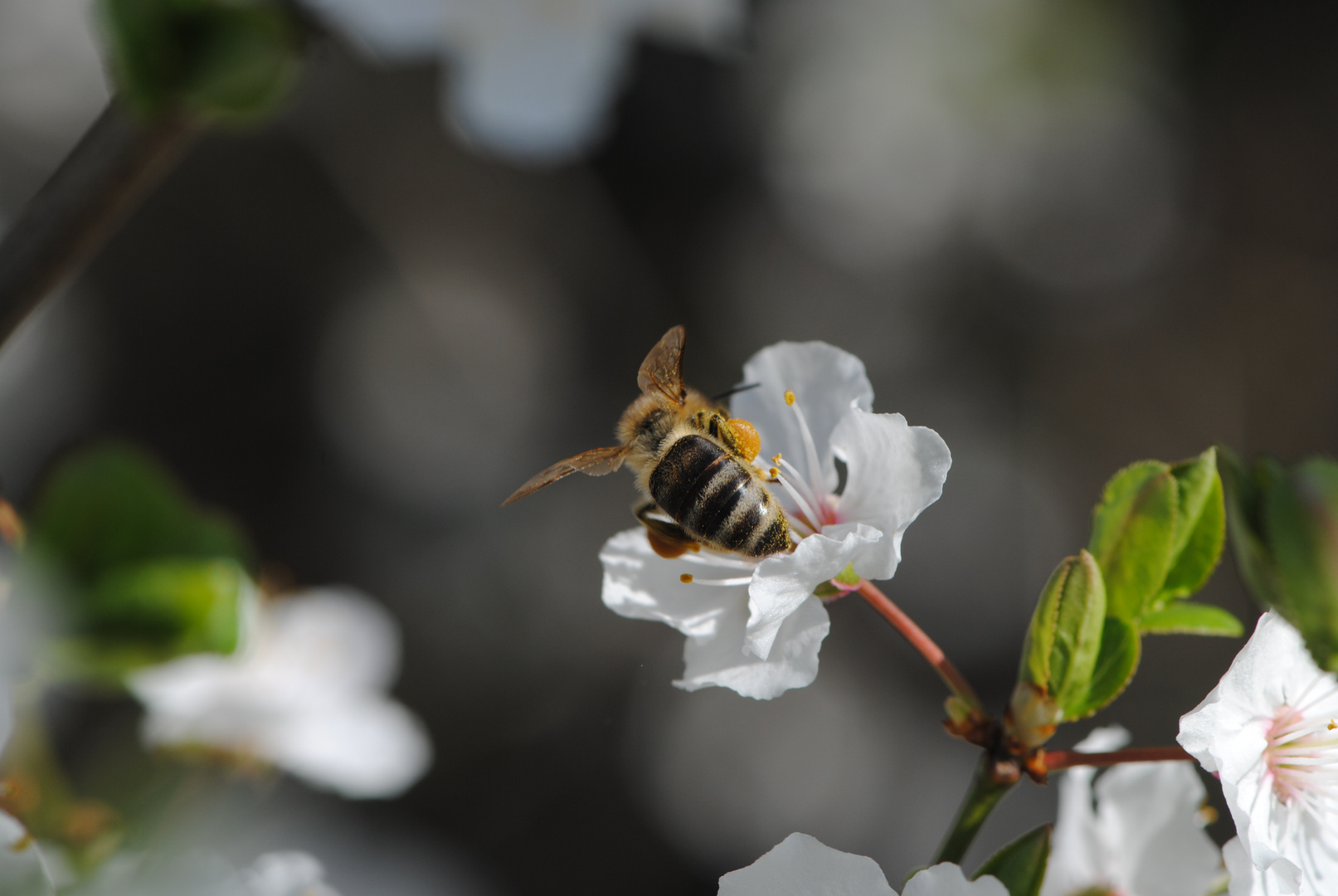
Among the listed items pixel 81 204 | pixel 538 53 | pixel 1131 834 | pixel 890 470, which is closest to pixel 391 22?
pixel 538 53

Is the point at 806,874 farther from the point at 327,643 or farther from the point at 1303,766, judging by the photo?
the point at 327,643

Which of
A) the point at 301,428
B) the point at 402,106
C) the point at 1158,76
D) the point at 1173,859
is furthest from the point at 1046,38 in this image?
the point at 1173,859

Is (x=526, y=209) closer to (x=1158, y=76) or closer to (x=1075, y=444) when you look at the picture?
(x=1075, y=444)

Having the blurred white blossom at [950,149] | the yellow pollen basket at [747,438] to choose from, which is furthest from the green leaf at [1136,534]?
the blurred white blossom at [950,149]

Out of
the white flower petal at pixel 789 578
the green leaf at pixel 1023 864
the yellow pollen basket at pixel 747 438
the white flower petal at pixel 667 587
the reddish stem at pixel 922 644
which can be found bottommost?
the green leaf at pixel 1023 864

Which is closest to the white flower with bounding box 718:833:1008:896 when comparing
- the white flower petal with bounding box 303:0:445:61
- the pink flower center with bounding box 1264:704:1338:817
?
the pink flower center with bounding box 1264:704:1338:817

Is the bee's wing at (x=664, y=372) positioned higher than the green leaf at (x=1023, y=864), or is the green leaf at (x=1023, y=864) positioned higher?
the bee's wing at (x=664, y=372)

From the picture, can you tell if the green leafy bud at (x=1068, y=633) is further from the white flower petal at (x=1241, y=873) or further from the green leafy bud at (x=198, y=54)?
the green leafy bud at (x=198, y=54)
